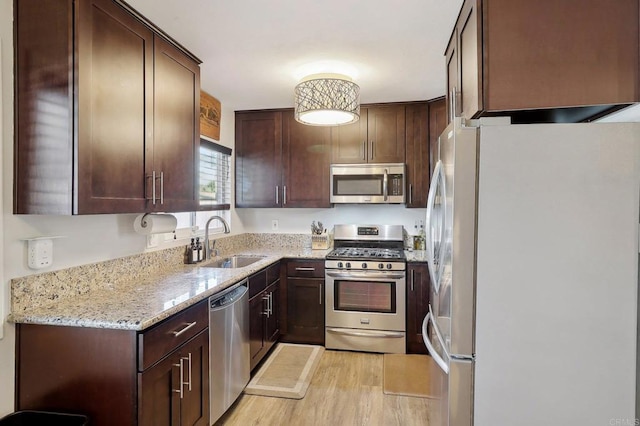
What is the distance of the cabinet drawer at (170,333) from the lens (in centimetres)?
148

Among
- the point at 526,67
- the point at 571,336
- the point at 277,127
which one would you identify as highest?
the point at 277,127

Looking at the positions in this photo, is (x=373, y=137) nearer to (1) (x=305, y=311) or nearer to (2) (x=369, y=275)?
(2) (x=369, y=275)

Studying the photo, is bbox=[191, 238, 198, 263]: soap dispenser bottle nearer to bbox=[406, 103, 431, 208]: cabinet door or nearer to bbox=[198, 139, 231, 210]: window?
bbox=[198, 139, 231, 210]: window

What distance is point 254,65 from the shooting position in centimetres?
253

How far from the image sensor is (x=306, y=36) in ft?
6.86

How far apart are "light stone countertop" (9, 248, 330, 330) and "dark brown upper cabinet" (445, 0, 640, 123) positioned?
1.65 metres

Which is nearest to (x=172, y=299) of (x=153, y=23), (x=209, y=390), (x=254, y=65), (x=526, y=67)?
(x=209, y=390)

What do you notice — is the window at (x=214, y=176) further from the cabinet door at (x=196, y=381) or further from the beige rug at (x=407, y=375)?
the beige rug at (x=407, y=375)

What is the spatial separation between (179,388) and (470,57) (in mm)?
2094

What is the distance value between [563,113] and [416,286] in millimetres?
1927

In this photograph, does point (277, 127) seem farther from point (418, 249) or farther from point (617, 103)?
point (617, 103)

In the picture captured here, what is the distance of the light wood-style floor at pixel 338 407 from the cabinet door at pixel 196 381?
0.41 meters

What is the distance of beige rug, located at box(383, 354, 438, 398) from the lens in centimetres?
262

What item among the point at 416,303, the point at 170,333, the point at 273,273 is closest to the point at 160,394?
the point at 170,333
